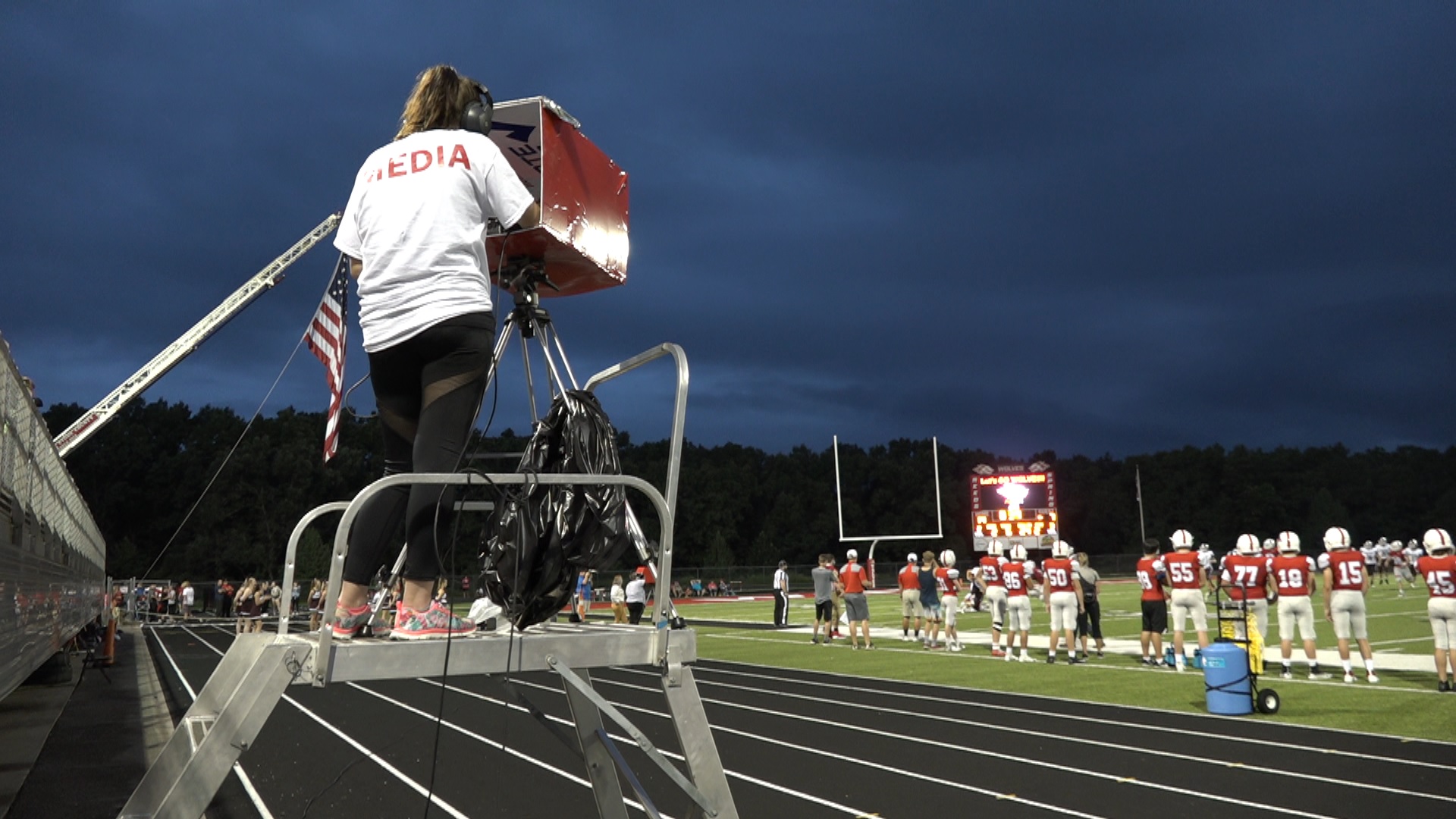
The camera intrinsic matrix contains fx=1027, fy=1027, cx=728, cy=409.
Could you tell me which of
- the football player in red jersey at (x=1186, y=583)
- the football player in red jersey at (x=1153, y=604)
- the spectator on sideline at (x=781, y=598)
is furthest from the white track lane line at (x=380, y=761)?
the spectator on sideline at (x=781, y=598)

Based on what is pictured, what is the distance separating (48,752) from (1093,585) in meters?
15.6

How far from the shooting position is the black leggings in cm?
306

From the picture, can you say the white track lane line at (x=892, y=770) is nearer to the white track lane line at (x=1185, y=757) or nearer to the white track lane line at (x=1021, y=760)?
the white track lane line at (x=1021, y=760)

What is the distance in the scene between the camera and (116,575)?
62.6 metres

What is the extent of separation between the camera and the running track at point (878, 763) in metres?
7.62

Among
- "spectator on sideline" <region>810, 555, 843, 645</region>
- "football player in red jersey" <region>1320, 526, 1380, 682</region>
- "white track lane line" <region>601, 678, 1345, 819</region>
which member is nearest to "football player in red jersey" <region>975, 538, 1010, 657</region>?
"spectator on sideline" <region>810, 555, 843, 645</region>

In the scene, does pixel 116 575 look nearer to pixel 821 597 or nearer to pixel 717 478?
pixel 717 478

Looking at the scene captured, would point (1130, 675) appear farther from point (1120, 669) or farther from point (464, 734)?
point (464, 734)

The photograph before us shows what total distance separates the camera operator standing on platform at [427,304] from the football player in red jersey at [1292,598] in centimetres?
1462

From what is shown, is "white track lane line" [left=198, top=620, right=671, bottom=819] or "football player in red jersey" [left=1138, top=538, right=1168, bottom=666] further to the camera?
"football player in red jersey" [left=1138, top=538, right=1168, bottom=666]

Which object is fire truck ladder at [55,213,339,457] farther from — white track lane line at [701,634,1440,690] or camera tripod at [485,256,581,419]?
camera tripod at [485,256,581,419]

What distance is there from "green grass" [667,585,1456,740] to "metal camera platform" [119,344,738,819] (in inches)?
386

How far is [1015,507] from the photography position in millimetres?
42062

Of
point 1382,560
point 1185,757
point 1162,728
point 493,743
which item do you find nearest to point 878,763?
point 1185,757
